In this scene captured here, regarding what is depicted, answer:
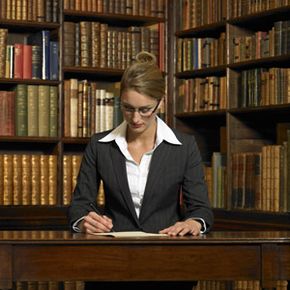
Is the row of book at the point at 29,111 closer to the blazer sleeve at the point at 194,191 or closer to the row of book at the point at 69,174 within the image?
the row of book at the point at 69,174

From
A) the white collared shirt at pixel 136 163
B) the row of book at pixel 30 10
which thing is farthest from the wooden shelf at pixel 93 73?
the white collared shirt at pixel 136 163

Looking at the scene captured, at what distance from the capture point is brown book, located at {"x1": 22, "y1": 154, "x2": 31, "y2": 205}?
5.34 m

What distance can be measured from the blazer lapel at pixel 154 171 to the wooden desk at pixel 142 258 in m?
0.35

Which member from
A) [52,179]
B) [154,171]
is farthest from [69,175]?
[154,171]

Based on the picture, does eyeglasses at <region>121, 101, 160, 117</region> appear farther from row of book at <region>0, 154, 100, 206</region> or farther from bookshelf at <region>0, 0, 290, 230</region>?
row of book at <region>0, 154, 100, 206</region>

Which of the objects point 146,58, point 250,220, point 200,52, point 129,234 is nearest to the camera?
point 129,234

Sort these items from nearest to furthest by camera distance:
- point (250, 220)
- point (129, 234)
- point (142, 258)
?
point (142, 258) → point (129, 234) → point (250, 220)

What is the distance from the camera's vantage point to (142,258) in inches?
111

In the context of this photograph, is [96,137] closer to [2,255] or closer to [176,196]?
[176,196]

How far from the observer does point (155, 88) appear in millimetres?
3223

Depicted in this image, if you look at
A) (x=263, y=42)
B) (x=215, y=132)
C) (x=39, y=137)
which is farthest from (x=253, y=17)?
(x=39, y=137)

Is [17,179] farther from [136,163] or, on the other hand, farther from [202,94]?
[136,163]

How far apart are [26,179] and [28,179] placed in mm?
13

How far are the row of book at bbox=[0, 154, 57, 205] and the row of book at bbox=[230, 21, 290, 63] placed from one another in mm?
1349
